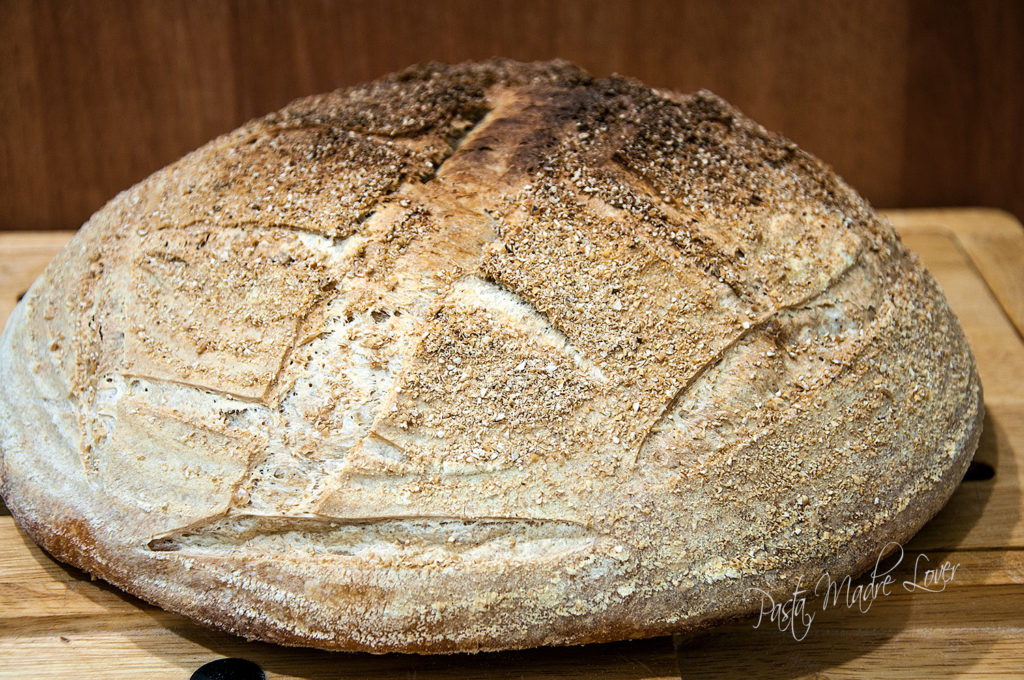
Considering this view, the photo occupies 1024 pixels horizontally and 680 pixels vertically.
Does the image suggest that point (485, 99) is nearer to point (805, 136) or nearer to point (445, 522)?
point (445, 522)

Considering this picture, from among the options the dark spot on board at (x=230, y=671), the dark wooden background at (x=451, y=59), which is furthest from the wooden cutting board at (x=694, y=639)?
the dark wooden background at (x=451, y=59)

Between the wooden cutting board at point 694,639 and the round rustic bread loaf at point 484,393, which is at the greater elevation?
the round rustic bread loaf at point 484,393

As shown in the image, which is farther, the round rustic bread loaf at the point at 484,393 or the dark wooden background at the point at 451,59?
the dark wooden background at the point at 451,59

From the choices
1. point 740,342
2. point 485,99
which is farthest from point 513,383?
point 485,99

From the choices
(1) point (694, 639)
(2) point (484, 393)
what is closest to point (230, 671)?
(2) point (484, 393)

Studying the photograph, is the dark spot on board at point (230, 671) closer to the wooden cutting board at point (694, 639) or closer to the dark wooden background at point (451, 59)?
the wooden cutting board at point (694, 639)

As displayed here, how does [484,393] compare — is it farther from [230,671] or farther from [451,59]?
[451,59]
